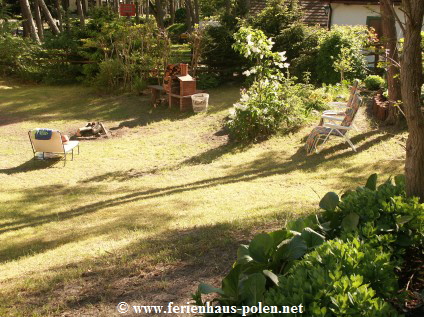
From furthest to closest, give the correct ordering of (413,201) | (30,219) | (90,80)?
(90,80) < (30,219) < (413,201)

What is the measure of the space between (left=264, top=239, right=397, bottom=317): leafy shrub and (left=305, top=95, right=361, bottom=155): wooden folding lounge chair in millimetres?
7960

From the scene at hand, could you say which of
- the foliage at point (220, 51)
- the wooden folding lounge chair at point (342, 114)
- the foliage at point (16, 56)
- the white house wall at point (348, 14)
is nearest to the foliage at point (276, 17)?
the foliage at point (220, 51)

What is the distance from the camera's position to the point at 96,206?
29.1 ft

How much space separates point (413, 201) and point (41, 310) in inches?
115

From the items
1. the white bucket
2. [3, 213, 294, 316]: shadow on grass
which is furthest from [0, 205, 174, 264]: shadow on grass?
the white bucket

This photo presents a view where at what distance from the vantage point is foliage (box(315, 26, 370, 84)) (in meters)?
16.9

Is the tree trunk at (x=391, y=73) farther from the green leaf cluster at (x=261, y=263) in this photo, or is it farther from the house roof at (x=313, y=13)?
the house roof at (x=313, y=13)

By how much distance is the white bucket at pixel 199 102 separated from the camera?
53.7 feet

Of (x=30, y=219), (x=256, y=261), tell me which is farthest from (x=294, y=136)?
(x=256, y=261)

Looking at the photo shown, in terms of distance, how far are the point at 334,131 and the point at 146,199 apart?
14.3 ft

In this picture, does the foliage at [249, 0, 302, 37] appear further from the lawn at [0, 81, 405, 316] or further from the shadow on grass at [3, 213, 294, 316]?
the shadow on grass at [3, 213, 294, 316]

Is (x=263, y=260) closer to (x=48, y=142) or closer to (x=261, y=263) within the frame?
(x=261, y=263)

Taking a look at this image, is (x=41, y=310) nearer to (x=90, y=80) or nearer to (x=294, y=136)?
(x=294, y=136)

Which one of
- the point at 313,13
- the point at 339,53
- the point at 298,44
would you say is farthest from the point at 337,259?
the point at 313,13
